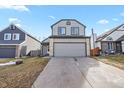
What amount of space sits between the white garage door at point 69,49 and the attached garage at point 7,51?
7860 mm

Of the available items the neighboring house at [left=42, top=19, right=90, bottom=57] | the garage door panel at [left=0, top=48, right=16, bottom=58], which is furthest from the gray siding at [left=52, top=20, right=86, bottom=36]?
the garage door panel at [left=0, top=48, right=16, bottom=58]

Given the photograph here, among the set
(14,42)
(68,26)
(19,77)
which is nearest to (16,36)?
(14,42)

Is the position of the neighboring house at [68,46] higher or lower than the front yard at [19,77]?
higher

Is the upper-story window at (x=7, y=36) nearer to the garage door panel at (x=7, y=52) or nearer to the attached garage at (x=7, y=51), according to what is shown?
the attached garage at (x=7, y=51)

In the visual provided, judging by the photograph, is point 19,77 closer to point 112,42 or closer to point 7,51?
point 7,51

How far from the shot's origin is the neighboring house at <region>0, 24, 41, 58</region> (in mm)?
24875

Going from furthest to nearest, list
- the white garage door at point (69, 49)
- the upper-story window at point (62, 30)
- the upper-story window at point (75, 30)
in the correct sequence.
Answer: the upper-story window at point (75, 30)
the upper-story window at point (62, 30)
the white garage door at point (69, 49)

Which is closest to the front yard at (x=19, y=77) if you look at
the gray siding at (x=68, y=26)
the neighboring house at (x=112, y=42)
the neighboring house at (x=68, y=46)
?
the neighboring house at (x=68, y=46)

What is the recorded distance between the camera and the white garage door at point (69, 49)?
21266 mm

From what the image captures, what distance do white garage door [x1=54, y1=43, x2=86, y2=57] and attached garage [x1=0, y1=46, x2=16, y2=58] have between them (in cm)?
786

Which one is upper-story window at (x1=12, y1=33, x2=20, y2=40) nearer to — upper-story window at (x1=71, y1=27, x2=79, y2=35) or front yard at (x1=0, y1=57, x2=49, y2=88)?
upper-story window at (x1=71, y1=27, x2=79, y2=35)

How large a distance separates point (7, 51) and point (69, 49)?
10600 mm

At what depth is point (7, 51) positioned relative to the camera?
985 inches
